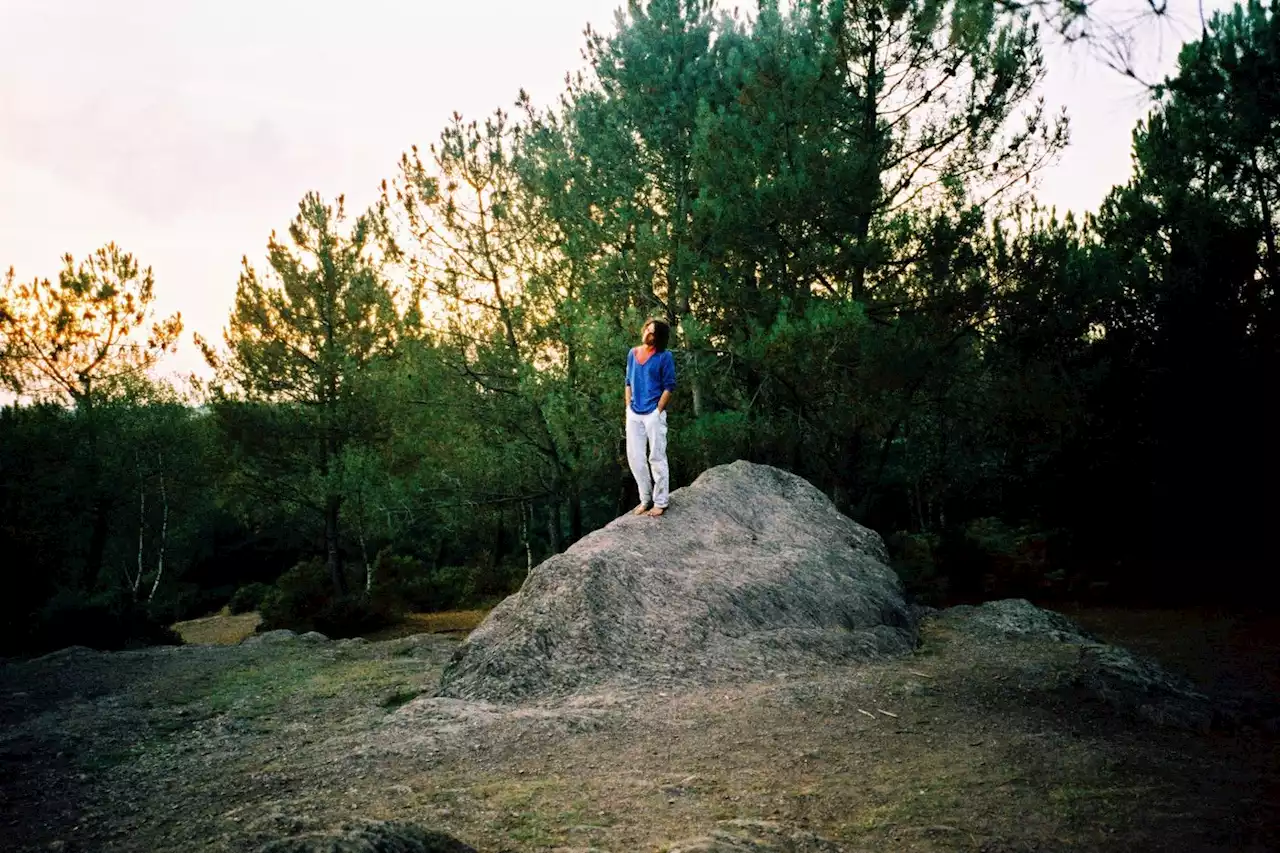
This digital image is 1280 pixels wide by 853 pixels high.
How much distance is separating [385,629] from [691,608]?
1039 centimetres

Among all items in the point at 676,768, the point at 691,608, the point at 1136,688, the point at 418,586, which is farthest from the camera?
the point at 418,586

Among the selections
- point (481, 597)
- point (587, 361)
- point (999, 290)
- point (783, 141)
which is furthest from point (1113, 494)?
point (481, 597)

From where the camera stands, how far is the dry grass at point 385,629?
574 inches

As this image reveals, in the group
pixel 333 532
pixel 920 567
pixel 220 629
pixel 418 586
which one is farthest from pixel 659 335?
pixel 333 532

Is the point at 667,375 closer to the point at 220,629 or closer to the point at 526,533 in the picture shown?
the point at 526,533

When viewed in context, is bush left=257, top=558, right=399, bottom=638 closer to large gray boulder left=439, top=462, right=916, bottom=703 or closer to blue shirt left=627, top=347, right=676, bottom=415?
large gray boulder left=439, top=462, right=916, bottom=703

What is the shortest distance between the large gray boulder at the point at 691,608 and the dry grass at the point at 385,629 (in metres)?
5.93

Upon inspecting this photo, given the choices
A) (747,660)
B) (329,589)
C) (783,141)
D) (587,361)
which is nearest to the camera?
(747,660)

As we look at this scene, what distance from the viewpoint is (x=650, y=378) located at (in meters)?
7.48

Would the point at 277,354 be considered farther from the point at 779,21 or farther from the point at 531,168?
the point at 779,21

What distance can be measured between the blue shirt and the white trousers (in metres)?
0.11

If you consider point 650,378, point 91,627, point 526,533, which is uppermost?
point 650,378

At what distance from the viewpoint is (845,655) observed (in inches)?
264

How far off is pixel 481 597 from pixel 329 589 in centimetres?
371
